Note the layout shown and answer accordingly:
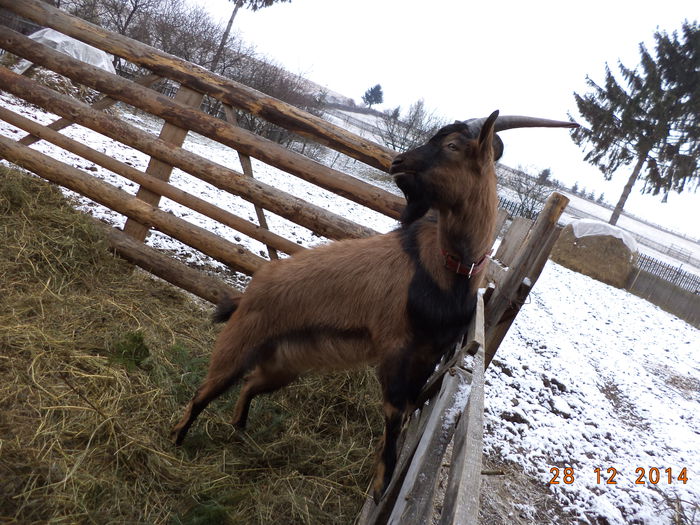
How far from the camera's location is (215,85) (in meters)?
4.42

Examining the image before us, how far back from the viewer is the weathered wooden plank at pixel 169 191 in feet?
14.4

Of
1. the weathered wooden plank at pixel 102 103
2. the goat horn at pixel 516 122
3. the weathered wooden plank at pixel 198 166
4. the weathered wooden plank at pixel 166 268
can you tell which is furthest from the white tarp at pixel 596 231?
the goat horn at pixel 516 122

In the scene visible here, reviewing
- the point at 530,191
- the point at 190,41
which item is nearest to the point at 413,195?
the point at 190,41

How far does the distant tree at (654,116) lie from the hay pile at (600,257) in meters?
7.62

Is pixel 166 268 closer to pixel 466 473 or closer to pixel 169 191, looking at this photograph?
pixel 169 191

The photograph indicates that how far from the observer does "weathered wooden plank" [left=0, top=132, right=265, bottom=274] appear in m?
4.33

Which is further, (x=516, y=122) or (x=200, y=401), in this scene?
(x=200, y=401)

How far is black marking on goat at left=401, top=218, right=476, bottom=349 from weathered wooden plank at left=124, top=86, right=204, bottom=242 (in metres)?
3.23

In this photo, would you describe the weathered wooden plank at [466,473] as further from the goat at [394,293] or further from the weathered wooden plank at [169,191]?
the weathered wooden plank at [169,191]

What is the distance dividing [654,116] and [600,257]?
40.0 feet

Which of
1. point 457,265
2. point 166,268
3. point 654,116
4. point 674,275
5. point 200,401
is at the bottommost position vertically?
point 200,401

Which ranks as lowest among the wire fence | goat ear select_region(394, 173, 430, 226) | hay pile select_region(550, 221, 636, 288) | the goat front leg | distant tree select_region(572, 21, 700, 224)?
the goat front leg

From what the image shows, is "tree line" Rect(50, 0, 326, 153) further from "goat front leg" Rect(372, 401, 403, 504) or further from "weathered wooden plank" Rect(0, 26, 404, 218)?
"goat front leg" Rect(372, 401, 403, 504)

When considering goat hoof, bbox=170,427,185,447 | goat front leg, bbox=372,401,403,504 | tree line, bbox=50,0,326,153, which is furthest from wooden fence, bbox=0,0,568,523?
tree line, bbox=50,0,326,153
